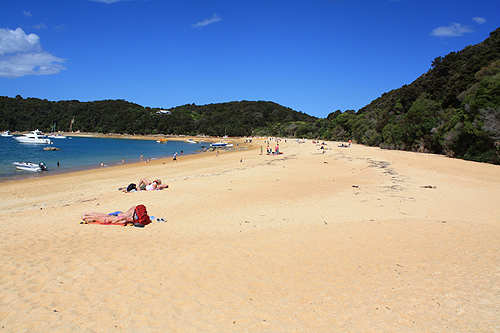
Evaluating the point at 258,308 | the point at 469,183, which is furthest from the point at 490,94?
the point at 258,308

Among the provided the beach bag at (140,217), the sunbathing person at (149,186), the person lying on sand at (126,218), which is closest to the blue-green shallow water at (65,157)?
the sunbathing person at (149,186)

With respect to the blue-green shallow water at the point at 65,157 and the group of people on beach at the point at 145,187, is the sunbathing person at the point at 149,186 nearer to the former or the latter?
the group of people on beach at the point at 145,187

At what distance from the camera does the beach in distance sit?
138 inches

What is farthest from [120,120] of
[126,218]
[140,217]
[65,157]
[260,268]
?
[260,268]

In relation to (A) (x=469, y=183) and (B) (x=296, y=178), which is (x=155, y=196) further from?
(A) (x=469, y=183)

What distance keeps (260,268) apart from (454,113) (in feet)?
101

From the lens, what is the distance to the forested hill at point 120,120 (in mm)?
132875

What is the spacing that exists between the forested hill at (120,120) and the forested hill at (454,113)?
82.1 metres

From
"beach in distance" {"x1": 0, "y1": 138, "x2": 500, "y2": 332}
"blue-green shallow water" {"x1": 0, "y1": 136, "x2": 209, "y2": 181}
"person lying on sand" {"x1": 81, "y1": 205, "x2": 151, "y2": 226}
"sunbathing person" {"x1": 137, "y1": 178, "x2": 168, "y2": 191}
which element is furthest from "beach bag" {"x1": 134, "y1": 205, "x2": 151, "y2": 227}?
"blue-green shallow water" {"x1": 0, "y1": 136, "x2": 209, "y2": 181}

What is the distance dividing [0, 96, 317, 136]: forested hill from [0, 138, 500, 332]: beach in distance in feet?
385

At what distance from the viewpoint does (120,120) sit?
14512 centimetres

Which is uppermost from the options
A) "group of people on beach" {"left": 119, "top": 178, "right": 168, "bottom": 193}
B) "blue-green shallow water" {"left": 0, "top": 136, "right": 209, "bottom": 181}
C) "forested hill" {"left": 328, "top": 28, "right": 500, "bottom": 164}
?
"forested hill" {"left": 328, "top": 28, "right": 500, "bottom": 164}

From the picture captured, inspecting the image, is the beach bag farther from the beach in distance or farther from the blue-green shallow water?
the blue-green shallow water

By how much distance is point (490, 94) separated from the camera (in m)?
20.4
